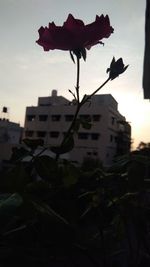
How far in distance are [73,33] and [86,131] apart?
106 feet

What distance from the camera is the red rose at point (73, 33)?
48 cm

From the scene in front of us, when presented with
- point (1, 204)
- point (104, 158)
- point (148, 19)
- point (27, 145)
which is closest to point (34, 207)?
point (1, 204)

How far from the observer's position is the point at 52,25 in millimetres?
489

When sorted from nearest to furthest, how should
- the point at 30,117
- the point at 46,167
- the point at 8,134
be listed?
the point at 46,167 → the point at 8,134 → the point at 30,117

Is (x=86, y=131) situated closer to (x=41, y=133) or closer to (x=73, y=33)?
(x=41, y=133)

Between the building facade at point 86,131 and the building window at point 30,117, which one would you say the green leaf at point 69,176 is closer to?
the building facade at point 86,131

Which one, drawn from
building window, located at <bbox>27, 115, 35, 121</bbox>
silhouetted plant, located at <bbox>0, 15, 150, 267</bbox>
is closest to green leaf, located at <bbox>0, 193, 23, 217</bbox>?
silhouetted plant, located at <bbox>0, 15, 150, 267</bbox>

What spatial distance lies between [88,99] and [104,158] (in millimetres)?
33896

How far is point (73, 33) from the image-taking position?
0.49 meters

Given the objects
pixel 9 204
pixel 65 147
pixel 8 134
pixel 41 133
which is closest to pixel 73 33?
pixel 65 147

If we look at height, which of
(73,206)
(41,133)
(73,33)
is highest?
(41,133)

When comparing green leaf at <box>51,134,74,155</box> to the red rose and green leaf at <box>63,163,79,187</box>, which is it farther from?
the red rose

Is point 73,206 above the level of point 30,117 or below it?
below

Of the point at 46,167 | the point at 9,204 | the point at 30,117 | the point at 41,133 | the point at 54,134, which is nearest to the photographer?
the point at 9,204
